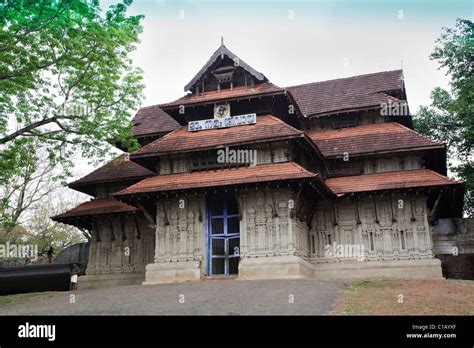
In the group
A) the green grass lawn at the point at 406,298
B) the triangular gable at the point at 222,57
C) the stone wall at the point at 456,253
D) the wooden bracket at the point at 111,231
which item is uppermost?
the triangular gable at the point at 222,57

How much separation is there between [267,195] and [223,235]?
2.86 metres

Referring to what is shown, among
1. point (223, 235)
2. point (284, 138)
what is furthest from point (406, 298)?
point (223, 235)

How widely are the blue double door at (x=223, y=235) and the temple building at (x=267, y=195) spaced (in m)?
0.05

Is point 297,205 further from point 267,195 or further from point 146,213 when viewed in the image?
point 146,213

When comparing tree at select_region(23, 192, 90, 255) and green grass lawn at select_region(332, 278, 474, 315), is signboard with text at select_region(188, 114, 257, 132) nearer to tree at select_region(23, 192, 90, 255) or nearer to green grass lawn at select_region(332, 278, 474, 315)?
green grass lawn at select_region(332, 278, 474, 315)

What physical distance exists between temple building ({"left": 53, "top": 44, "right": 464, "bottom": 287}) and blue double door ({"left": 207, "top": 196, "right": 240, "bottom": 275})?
5 centimetres

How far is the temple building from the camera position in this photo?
23547 millimetres

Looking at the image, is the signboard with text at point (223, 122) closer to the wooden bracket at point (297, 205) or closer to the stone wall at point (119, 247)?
the wooden bracket at point (297, 205)

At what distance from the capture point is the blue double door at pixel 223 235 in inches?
971

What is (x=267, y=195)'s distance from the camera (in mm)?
23797

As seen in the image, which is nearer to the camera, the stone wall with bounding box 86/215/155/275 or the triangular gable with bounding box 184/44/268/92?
the triangular gable with bounding box 184/44/268/92

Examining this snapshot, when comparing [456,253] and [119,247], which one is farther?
[119,247]

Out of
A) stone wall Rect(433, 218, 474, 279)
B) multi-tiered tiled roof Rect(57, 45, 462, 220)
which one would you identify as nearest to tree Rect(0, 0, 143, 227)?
multi-tiered tiled roof Rect(57, 45, 462, 220)

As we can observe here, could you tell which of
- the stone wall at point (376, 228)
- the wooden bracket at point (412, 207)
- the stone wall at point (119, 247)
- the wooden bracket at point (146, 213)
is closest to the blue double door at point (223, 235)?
the wooden bracket at point (146, 213)
